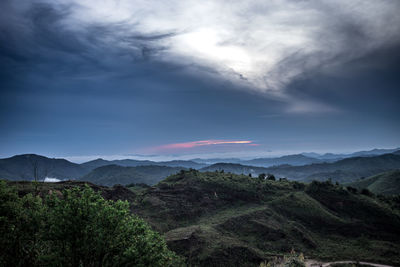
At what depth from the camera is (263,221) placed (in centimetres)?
4944

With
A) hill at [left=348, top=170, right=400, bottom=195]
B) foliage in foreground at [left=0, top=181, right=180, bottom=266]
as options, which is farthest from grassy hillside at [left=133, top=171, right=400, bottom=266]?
hill at [left=348, top=170, right=400, bottom=195]

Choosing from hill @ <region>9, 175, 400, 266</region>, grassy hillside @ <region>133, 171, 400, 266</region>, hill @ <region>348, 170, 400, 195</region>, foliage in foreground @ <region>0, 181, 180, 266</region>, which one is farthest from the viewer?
hill @ <region>348, 170, 400, 195</region>

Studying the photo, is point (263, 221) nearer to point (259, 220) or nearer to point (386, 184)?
point (259, 220)

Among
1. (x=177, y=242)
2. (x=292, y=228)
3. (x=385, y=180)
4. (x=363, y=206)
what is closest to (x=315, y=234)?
(x=292, y=228)

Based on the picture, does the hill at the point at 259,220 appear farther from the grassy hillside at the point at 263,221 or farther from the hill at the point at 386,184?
the hill at the point at 386,184

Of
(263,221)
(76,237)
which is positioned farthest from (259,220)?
(76,237)

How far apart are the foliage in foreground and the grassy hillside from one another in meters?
22.7

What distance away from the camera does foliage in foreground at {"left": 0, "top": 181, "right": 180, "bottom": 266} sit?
1312cm

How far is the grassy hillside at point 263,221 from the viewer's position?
119 ft

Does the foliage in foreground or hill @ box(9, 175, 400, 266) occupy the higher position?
the foliage in foreground

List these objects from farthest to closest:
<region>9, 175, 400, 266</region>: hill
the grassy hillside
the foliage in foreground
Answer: the grassy hillside
<region>9, 175, 400, 266</region>: hill
the foliage in foreground

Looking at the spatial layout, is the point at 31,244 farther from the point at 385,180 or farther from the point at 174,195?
the point at 385,180

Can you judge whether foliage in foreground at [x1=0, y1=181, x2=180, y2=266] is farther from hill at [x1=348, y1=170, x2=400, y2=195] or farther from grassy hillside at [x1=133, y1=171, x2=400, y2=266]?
hill at [x1=348, y1=170, x2=400, y2=195]

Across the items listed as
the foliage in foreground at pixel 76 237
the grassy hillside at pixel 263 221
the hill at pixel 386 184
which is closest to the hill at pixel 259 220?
the grassy hillside at pixel 263 221
